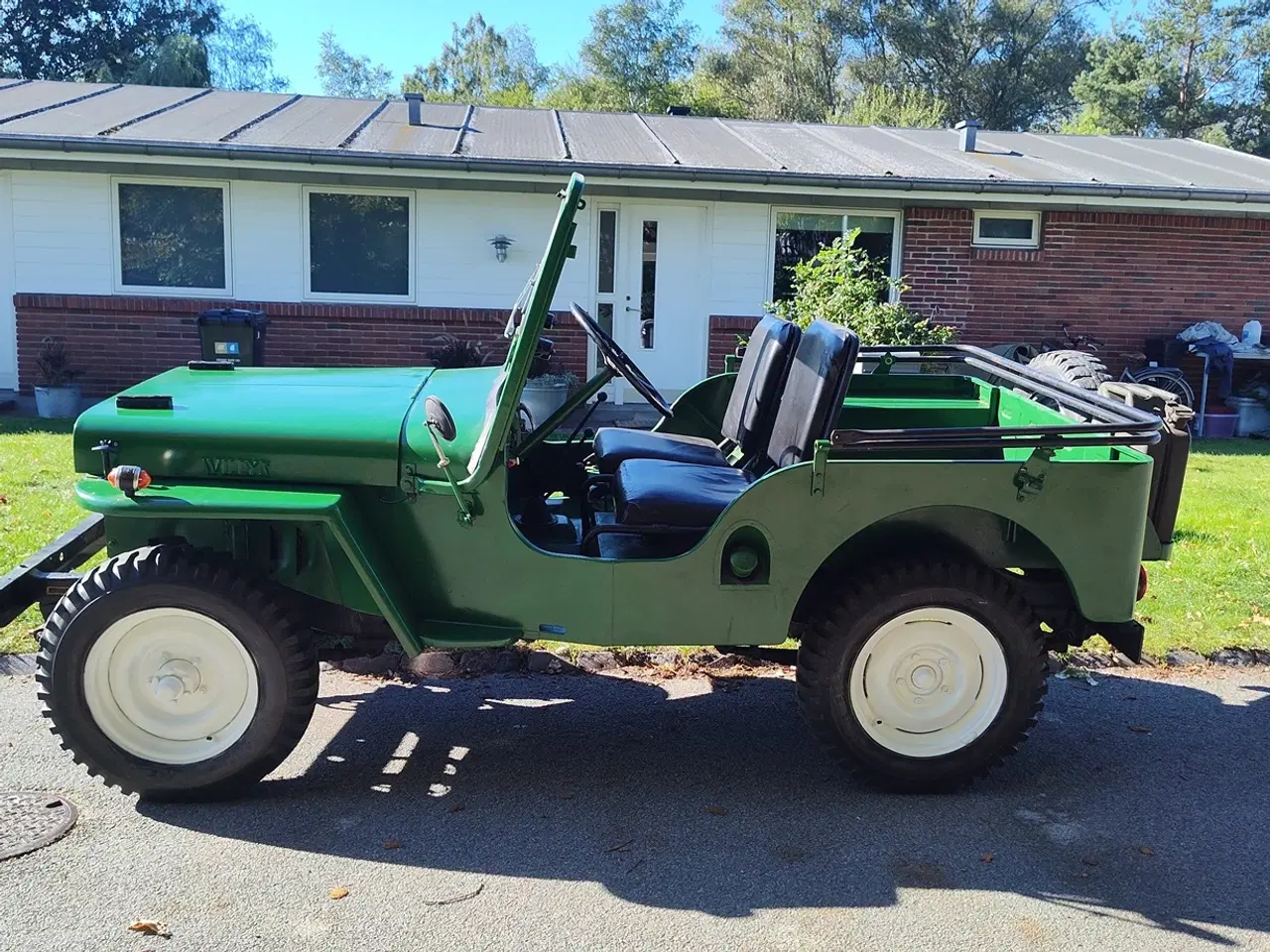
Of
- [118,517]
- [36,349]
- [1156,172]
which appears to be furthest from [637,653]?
[1156,172]

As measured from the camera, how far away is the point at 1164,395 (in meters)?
4.14

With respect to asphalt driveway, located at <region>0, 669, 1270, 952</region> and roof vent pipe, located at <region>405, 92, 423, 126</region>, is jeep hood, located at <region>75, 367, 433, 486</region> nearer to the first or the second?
asphalt driveway, located at <region>0, 669, 1270, 952</region>

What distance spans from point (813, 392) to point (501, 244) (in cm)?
804

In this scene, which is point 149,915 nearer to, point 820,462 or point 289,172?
point 820,462

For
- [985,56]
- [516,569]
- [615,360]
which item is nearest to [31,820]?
[516,569]

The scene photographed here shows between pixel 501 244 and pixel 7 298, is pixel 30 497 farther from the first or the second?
pixel 501 244

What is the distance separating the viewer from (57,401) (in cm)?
1064

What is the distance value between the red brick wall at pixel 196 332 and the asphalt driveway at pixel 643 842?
7466 mm

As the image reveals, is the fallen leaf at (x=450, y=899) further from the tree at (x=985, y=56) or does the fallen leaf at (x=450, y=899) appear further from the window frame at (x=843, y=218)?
the tree at (x=985, y=56)

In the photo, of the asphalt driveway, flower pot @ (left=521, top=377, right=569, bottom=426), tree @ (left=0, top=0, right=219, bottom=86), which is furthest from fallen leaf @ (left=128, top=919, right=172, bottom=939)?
tree @ (left=0, top=0, right=219, bottom=86)

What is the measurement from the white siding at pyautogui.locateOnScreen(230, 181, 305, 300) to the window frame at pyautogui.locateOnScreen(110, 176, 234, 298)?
0.05 meters

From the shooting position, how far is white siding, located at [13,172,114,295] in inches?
439

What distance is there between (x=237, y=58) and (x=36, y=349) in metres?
38.3

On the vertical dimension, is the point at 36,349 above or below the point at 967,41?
below
